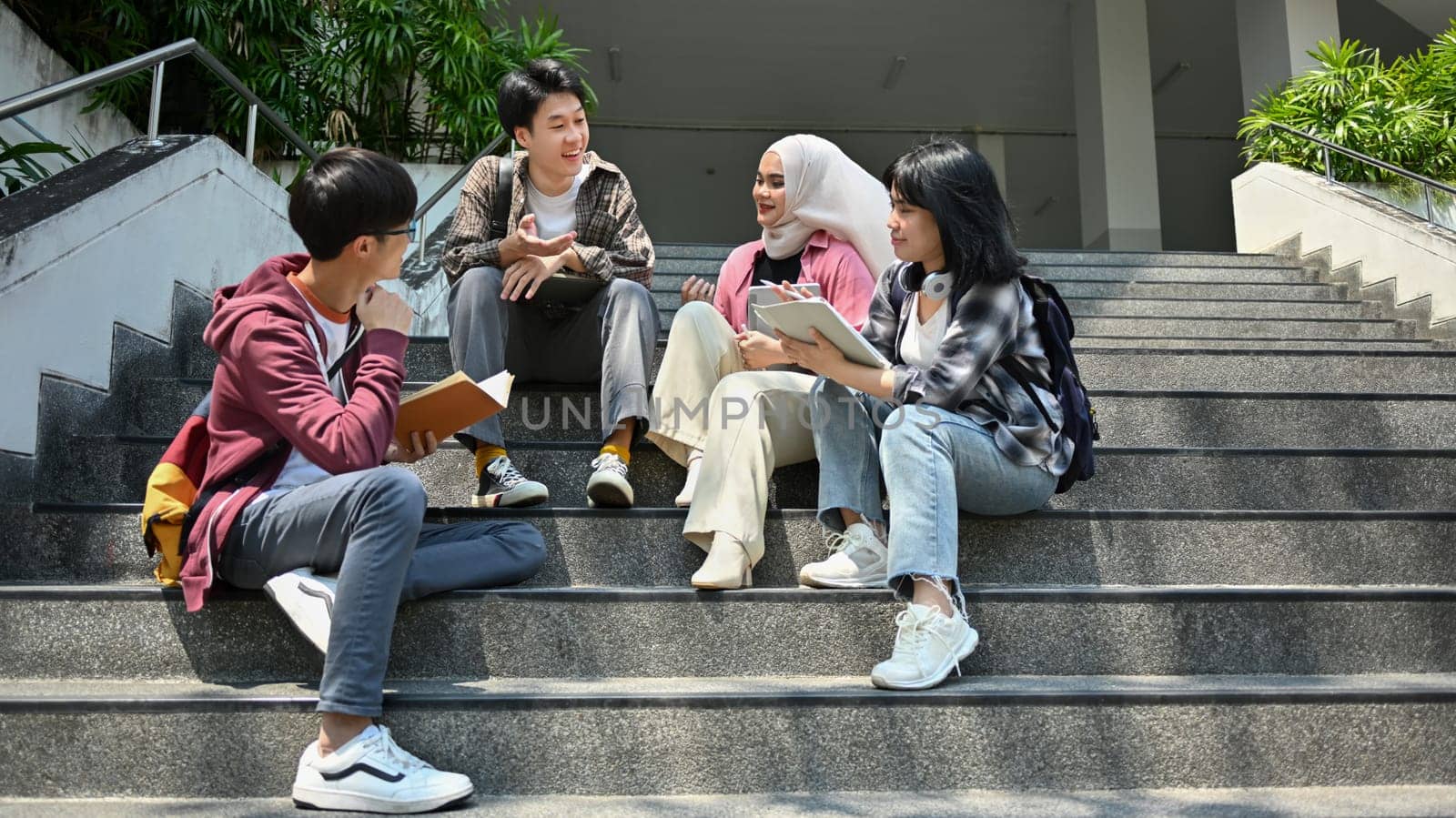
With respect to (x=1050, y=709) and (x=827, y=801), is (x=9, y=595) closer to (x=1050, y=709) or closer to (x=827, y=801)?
(x=827, y=801)

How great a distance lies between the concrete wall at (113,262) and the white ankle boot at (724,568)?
161 centimetres

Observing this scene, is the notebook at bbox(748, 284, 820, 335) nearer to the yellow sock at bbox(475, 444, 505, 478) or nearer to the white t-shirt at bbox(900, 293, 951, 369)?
the white t-shirt at bbox(900, 293, 951, 369)

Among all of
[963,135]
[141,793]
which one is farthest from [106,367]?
[963,135]

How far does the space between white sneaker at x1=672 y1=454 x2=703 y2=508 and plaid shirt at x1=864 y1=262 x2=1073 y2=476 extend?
1.74 ft

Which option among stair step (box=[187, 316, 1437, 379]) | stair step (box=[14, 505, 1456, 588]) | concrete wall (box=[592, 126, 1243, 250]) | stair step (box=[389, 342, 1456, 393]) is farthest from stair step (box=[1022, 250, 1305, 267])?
concrete wall (box=[592, 126, 1243, 250])

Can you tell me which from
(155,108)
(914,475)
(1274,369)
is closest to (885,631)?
(914,475)

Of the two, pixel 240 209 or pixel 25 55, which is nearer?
pixel 240 209

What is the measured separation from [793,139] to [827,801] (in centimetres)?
182

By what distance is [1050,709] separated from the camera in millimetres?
2018

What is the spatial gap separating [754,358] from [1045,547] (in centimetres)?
80

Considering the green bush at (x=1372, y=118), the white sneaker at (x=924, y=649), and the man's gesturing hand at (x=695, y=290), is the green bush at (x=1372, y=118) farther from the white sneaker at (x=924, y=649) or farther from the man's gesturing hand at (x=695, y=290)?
the white sneaker at (x=924, y=649)

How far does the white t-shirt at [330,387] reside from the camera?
220cm

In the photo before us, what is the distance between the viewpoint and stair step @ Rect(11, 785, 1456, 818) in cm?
183

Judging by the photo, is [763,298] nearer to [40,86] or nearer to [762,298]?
[762,298]
